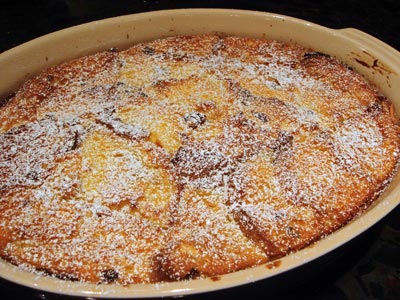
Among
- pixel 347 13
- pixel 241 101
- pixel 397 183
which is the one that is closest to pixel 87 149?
pixel 241 101

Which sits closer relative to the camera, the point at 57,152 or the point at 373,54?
the point at 57,152

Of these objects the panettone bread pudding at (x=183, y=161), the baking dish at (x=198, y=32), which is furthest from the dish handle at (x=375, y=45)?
the panettone bread pudding at (x=183, y=161)

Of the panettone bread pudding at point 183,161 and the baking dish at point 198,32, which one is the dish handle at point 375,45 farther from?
the panettone bread pudding at point 183,161

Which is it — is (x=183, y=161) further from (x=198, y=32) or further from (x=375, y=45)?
(x=375, y=45)

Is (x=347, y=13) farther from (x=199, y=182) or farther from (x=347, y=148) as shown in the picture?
(x=199, y=182)

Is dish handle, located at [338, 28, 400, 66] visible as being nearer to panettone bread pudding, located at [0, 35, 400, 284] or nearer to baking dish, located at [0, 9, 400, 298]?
baking dish, located at [0, 9, 400, 298]

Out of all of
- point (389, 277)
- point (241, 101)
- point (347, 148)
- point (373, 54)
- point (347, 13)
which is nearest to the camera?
point (389, 277)

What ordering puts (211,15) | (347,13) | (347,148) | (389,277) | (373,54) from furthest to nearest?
(347,13)
(211,15)
(373,54)
(347,148)
(389,277)

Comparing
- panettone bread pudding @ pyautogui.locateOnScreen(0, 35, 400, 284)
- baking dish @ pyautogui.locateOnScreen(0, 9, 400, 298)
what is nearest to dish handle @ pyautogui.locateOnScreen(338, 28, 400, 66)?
baking dish @ pyautogui.locateOnScreen(0, 9, 400, 298)
